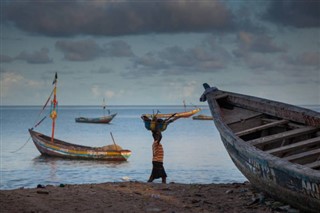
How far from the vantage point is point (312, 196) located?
20.3 ft

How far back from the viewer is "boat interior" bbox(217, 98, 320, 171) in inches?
328

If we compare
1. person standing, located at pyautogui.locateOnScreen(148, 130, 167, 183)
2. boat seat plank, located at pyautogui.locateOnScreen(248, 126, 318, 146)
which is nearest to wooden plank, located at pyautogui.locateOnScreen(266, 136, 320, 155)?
boat seat plank, located at pyautogui.locateOnScreen(248, 126, 318, 146)

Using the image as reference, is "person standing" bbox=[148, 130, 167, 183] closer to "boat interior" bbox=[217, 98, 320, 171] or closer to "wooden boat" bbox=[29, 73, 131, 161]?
"boat interior" bbox=[217, 98, 320, 171]

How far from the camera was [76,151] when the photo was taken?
96.4ft

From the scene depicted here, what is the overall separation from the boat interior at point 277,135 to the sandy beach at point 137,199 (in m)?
0.96

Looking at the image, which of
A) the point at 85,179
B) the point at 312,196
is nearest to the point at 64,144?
the point at 85,179

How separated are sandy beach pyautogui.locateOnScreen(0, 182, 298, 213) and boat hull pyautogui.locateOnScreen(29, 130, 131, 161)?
730 inches

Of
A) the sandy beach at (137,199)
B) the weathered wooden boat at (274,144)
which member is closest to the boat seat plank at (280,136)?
the weathered wooden boat at (274,144)

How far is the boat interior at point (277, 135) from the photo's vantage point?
8320 mm

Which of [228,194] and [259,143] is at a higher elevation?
[259,143]

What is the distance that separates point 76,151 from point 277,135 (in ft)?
71.6

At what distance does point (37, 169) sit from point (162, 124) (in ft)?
60.4

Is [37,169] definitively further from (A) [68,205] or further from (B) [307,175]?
(B) [307,175]

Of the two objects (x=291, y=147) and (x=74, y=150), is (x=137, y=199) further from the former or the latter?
(x=74, y=150)
